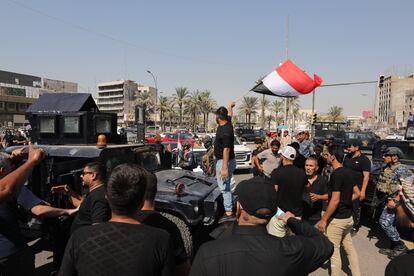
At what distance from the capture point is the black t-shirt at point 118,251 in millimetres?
1688

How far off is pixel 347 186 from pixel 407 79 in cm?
14798

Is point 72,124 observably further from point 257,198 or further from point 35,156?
point 257,198

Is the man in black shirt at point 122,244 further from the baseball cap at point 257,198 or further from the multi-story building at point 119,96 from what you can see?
the multi-story building at point 119,96

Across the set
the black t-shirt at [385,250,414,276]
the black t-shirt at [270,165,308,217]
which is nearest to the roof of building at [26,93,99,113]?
the black t-shirt at [270,165,308,217]

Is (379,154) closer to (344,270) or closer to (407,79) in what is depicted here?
(344,270)

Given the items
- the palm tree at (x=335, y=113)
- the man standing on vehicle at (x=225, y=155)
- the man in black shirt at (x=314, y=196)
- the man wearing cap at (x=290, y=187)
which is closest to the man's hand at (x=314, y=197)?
the man in black shirt at (x=314, y=196)

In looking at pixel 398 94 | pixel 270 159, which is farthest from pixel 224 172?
pixel 398 94

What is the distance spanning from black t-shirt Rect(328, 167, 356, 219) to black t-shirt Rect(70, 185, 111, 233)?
2.78m

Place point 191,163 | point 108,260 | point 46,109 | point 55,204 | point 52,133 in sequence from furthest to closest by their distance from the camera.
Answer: point 191,163, point 46,109, point 52,133, point 55,204, point 108,260

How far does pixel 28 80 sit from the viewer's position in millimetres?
96750

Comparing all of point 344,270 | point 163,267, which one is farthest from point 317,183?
point 163,267

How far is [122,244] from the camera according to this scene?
171cm

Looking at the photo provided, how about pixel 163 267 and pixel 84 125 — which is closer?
pixel 163 267

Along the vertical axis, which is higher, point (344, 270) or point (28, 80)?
point (28, 80)
